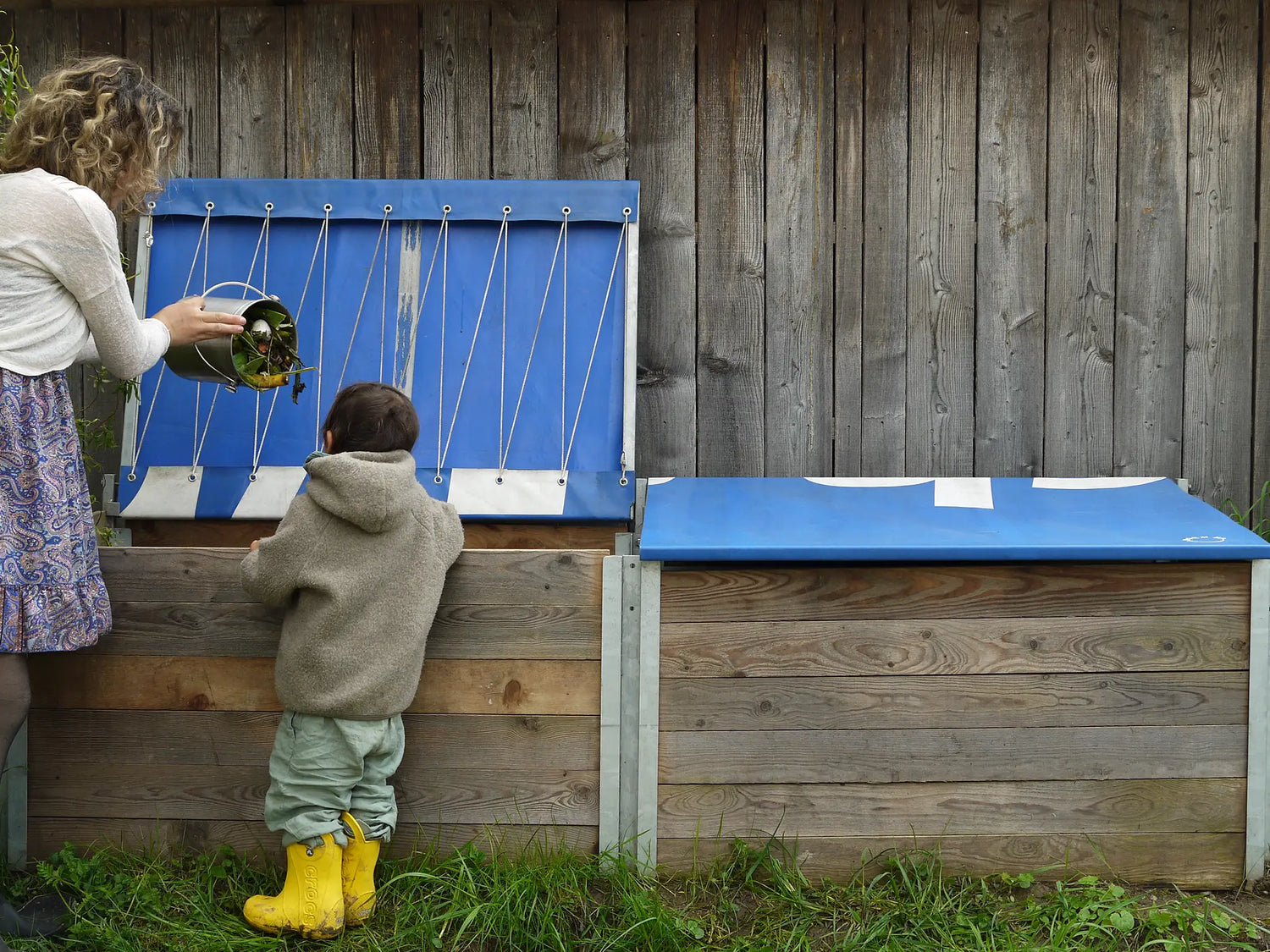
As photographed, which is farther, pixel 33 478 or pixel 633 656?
pixel 633 656

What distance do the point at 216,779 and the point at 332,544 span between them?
705 millimetres

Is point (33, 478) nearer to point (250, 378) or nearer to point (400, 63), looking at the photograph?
point (250, 378)

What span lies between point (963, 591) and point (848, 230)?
4.53 ft

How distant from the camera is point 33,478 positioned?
6.63ft

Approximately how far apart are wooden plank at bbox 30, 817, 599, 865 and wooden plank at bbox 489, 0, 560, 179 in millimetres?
2012

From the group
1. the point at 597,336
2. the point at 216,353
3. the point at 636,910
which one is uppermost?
the point at 597,336

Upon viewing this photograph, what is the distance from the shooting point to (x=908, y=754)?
2352 mm

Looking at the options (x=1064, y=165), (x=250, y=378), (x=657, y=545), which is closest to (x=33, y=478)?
(x=250, y=378)

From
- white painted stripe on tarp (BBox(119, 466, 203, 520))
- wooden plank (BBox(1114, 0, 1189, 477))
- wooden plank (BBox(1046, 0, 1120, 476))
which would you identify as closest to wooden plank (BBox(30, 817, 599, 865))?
white painted stripe on tarp (BBox(119, 466, 203, 520))

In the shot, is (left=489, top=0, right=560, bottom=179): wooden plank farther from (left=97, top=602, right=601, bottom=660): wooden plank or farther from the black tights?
the black tights

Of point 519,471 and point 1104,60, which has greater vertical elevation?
point 1104,60

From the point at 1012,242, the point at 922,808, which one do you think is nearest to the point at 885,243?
the point at 1012,242

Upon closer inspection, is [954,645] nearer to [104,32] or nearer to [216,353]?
[216,353]

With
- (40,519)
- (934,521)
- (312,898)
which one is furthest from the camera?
(934,521)
